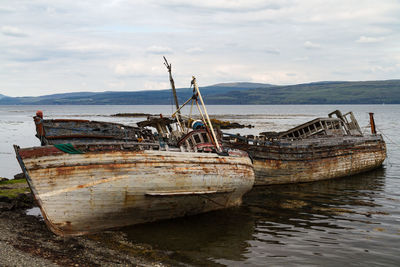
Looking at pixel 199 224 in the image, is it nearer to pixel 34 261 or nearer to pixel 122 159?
pixel 122 159

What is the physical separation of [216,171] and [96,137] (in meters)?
5.15

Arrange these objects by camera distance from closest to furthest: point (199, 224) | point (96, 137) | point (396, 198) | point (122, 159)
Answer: point (122, 159), point (199, 224), point (96, 137), point (396, 198)

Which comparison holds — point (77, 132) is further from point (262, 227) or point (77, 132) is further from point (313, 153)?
point (313, 153)

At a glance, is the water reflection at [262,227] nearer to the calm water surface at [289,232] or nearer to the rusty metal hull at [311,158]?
the calm water surface at [289,232]

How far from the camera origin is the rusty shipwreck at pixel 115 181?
1138 centimetres

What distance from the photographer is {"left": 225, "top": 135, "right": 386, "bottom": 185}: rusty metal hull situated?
2036 centimetres

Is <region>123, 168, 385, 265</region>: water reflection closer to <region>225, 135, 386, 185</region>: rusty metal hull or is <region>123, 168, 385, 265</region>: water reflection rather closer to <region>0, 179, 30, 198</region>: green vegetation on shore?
<region>225, 135, 386, 185</region>: rusty metal hull

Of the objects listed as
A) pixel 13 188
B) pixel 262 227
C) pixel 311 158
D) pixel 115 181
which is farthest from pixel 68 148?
pixel 311 158

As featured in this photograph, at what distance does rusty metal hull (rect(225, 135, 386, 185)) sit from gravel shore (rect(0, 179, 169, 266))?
9.94 meters

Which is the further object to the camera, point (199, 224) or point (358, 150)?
point (358, 150)

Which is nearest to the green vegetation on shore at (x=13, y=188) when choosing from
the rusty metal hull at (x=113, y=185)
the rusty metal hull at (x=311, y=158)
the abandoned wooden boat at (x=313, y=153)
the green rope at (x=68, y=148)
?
the rusty metal hull at (x=113, y=185)

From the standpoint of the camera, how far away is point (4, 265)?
9.11 meters

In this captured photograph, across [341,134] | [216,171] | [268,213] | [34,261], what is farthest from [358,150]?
[34,261]

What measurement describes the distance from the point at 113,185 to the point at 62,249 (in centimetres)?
233
